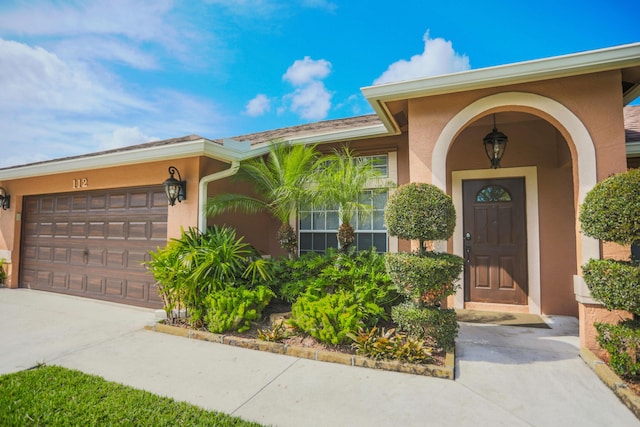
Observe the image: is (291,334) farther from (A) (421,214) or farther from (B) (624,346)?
(B) (624,346)

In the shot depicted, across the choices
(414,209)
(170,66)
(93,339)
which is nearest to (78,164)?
(170,66)

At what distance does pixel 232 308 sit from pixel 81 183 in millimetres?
Answer: 5492

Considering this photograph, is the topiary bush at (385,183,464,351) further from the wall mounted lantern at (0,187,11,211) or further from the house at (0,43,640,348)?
the wall mounted lantern at (0,187,11,211)

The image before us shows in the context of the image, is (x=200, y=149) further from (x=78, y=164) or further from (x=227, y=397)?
(x=227, y=397)

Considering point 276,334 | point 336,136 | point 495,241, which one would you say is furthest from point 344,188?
point 495,241

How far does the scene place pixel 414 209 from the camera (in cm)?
380

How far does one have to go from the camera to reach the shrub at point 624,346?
2996 millimetres

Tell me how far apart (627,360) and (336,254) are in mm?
3745

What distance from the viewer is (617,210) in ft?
10.3

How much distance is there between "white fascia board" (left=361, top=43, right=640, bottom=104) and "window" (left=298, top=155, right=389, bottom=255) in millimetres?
1992

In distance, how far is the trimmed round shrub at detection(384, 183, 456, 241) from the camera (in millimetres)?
3771

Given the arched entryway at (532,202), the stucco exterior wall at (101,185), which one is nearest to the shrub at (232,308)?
the stucco exterior wall at (101,185)

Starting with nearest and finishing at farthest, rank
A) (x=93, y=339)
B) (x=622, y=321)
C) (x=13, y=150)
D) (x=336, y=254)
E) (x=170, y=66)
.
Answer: (x=622, y=321) < (x=93, y=339) < (x=336, y=254) < (x=170, y=66) < (x=13, y=150)

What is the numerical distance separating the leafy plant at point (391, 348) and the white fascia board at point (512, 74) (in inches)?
127
